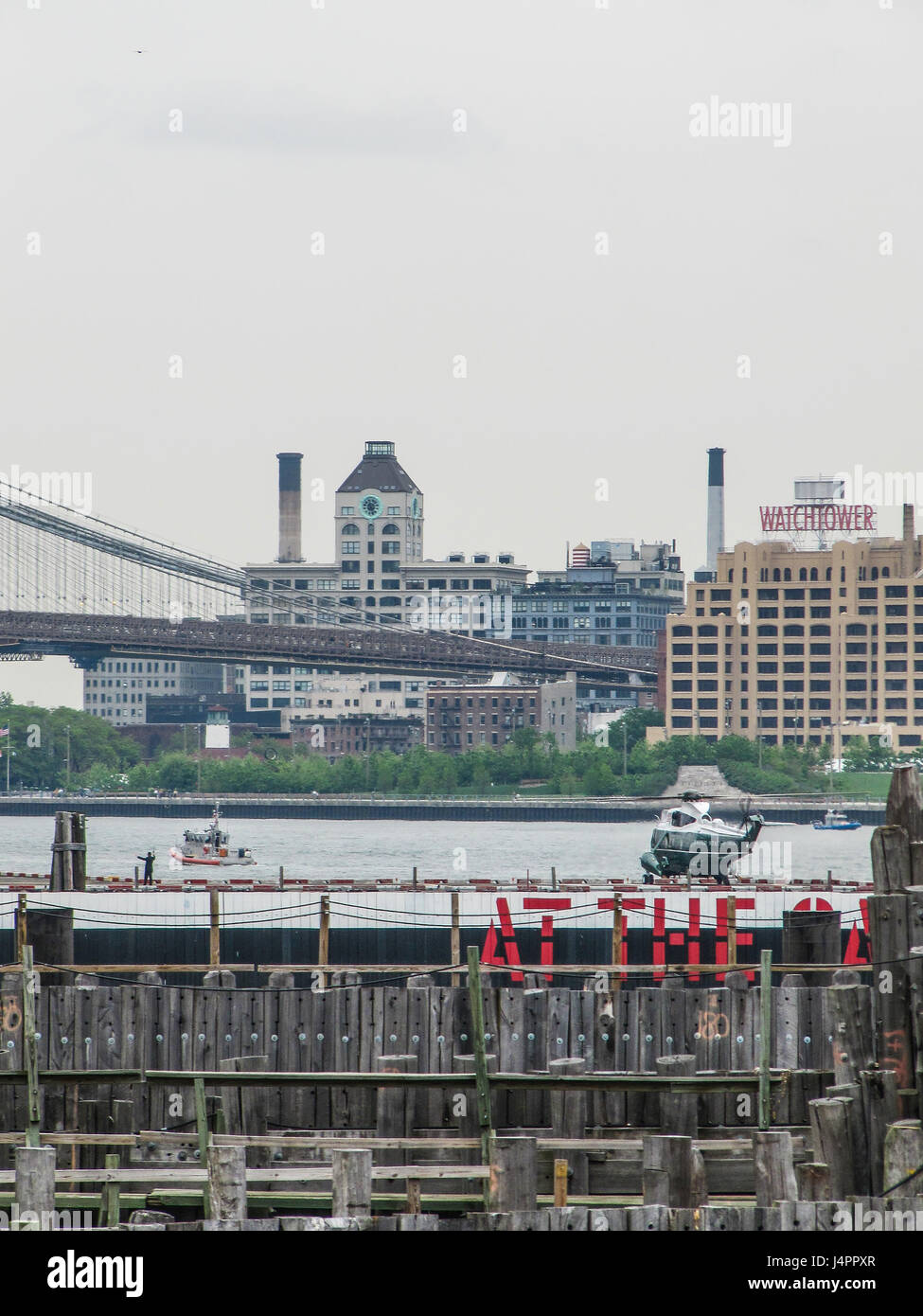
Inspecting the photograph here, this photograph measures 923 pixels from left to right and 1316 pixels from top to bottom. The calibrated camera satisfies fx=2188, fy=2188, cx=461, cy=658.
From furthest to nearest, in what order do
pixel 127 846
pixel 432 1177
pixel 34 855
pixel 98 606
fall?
pixel 98 606
pixel 127 846
pixel 34 855
pixel 432 1177

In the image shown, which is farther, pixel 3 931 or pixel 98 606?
pixel 98 606

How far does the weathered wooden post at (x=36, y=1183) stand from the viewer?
9.60 m

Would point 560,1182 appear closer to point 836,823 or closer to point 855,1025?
point 855,1025

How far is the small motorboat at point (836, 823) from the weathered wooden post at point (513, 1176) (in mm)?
103903

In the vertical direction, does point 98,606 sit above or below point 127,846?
above

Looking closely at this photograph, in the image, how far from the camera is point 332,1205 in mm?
10227

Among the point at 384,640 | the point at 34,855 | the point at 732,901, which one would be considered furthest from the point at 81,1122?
the point at 384,640

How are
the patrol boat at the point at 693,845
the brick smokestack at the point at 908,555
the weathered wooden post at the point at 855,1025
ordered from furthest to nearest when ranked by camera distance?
the brick smokestack at the point at 908,555 < the patrol boat at the point at 693,845 < the weathered wooden post at the point at 855,1025

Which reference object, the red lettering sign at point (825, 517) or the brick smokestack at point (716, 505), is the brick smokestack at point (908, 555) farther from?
the brick smokestack at point (716, 505)

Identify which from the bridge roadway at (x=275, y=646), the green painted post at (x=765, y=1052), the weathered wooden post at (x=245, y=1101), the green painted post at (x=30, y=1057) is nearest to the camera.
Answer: the green painted post at (x=30, y=1057)

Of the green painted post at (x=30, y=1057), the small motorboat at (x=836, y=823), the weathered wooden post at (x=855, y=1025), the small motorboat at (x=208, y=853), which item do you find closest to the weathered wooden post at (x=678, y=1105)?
the weathered wooden post at (x=855, y=1025)

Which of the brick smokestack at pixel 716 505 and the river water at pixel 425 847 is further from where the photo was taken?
the brick smokestack at pixel 716 505
